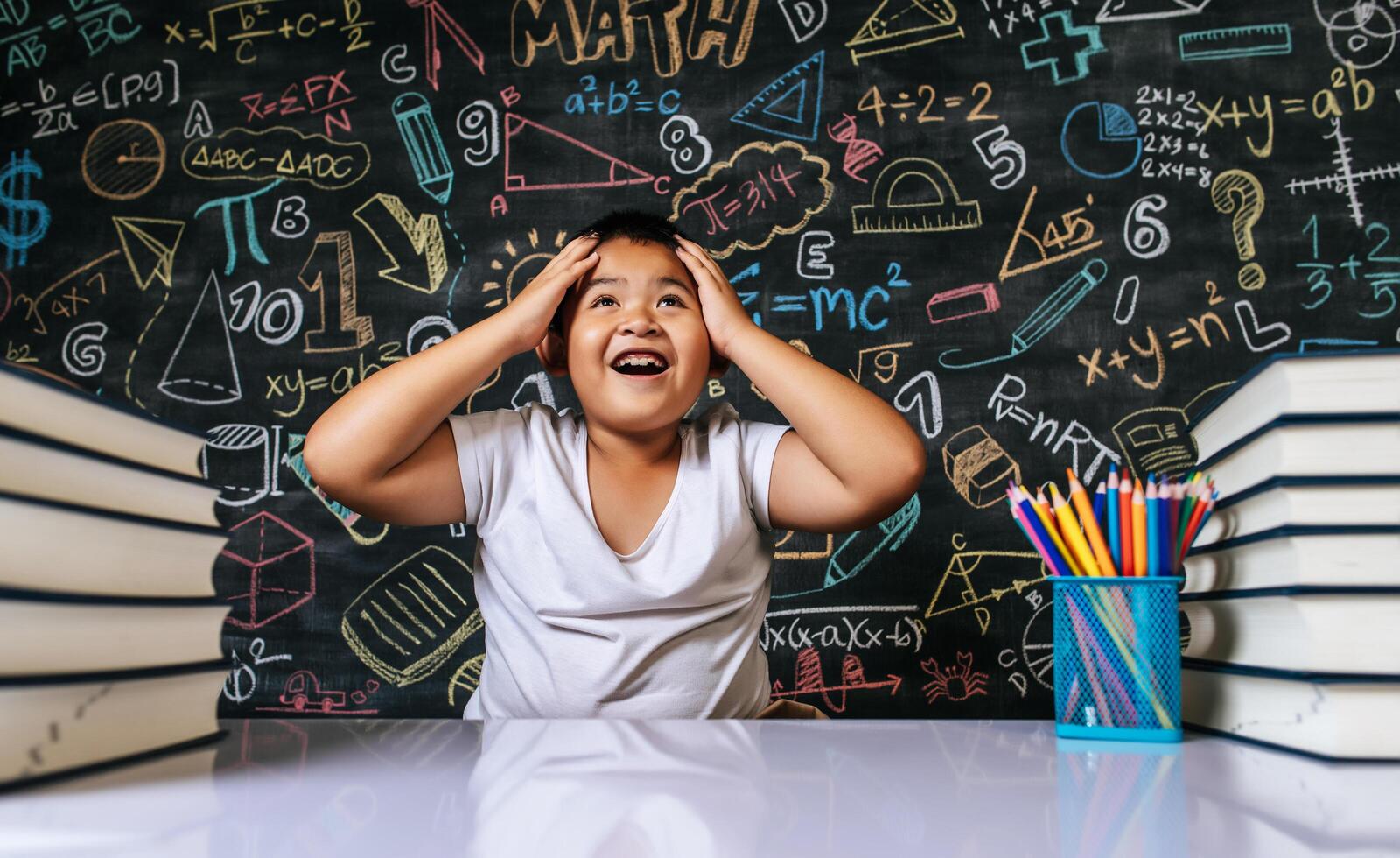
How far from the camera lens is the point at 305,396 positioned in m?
2.19

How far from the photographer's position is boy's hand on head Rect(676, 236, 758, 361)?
46.2 inches

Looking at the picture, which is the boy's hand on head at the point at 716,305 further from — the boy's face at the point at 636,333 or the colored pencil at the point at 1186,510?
the colored pencil at the point at 1186,510

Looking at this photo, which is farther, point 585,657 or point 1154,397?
point 1154,397

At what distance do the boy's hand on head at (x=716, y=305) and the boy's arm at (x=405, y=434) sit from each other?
22cm

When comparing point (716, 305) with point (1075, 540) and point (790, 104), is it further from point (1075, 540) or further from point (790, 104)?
point (790, 104)

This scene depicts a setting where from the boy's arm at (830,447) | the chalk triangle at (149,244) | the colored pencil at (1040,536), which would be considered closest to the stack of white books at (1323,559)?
the colored pencil at (1040,536)

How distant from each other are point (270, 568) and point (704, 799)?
189 cm

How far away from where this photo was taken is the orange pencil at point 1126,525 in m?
0.79

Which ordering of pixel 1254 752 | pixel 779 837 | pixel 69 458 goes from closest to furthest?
1. pixel 779 837
2. pixel 69 458
3. pixel 1254 752

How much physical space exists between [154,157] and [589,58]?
3.23 feet

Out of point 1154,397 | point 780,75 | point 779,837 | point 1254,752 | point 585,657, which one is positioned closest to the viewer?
point 779,837

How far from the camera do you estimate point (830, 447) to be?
3.65 ft

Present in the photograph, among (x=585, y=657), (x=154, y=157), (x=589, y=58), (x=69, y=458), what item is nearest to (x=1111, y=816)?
(x=69, y=458)

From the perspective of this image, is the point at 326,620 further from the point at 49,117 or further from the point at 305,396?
the point at 49,117
